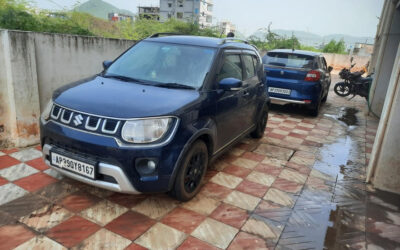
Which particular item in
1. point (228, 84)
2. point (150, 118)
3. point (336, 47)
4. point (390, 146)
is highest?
point (336, 47)

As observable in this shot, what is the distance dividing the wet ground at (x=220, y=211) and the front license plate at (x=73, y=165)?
0.46m

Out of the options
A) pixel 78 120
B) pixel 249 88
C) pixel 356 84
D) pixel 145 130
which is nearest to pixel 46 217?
pixel 78 120

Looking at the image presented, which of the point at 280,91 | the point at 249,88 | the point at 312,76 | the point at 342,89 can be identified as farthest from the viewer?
the point at 342,89

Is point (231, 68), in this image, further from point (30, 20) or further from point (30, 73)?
point (30, 20)

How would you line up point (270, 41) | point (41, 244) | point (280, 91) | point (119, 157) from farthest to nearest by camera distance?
point (270, 41) < point (280, 91) < point (119, 157) < point (41, 244)

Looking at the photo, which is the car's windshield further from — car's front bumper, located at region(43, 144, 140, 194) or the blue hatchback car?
car's front bumper, located at region(43, 144, 140, 194)

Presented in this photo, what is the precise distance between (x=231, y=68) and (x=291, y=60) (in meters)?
4.13

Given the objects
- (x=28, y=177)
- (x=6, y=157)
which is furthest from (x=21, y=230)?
(x=6, y=157)

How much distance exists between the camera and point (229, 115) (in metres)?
3.75

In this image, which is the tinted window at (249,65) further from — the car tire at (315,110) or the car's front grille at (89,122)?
the car tire at (315,110)

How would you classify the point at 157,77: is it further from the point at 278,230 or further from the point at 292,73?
the point at 292,73

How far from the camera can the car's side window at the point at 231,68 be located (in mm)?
3611

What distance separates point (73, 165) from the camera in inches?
106

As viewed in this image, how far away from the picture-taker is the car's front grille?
2578 mm
